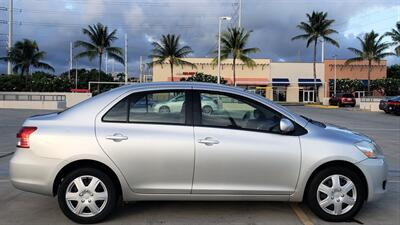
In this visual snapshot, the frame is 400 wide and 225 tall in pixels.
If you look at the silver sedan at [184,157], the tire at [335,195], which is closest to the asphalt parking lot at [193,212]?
the tire at [335,195]

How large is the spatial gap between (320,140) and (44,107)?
106 feet

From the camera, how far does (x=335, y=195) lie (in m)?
5.46

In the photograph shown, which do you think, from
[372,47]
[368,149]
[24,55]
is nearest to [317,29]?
[372,47]

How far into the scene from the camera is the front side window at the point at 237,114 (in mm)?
5395

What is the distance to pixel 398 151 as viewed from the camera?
478 inches

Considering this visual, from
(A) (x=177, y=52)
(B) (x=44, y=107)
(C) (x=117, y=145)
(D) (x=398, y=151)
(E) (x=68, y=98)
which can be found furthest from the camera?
(A) (x=177, y=52)

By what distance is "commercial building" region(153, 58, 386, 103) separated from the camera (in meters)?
72.2

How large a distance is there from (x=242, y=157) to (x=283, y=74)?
2773 inches

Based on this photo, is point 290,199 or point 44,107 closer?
point 290,199

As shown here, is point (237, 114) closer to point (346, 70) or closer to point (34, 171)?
point (34, 171)

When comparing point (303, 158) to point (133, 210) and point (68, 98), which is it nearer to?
point (133, 210)

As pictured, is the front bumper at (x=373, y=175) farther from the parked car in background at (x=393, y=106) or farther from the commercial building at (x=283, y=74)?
the commercial building at (x=283, y=74)

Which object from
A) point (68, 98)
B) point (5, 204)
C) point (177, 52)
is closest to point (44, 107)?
point (68, 98)

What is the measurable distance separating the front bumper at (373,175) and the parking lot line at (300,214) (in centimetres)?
78
